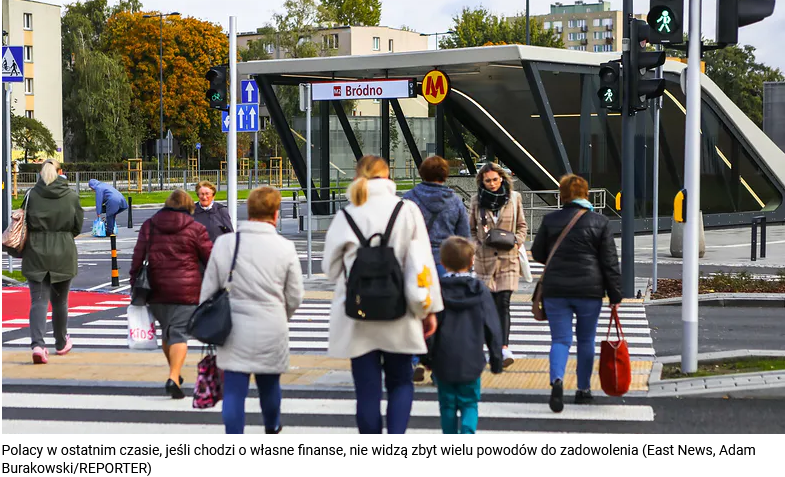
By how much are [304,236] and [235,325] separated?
22501 millimetres

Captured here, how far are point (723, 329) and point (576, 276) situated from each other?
5.81 meters

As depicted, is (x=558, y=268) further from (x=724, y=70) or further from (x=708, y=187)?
(x=724, y=70)

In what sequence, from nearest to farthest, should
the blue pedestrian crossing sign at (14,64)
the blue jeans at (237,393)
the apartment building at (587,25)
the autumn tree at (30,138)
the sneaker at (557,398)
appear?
the blue jeans at (237,393) < the sneaker at (557,398) < the blue pedestrian crossing sign at (14,64) < the autumn tree at (30,138) < the apartment building at (587,25)

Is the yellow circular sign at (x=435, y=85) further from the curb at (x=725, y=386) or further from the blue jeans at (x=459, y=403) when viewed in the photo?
the blue jeans at (x=459, y=403)

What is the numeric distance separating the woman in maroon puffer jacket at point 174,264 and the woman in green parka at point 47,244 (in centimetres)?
195

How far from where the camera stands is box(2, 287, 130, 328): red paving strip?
14.3 meters

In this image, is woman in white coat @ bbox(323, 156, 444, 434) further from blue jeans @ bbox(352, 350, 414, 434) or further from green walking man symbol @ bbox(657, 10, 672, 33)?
green walking man symbol @ bbox(657, 10, 672, 33)

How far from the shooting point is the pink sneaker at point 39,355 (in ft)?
32.9

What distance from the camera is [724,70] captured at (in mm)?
84062

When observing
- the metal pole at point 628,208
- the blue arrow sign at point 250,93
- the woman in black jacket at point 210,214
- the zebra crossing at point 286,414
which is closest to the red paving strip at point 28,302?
the blue arrow sign at point 250,93

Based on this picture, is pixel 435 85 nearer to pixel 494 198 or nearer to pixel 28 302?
pixel 28 302

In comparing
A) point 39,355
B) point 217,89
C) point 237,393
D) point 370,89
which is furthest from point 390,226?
point 370,89

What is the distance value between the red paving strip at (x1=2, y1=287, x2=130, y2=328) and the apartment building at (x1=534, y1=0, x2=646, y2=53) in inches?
6857

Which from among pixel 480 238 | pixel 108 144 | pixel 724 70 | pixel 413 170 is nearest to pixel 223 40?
pixel 108 144
